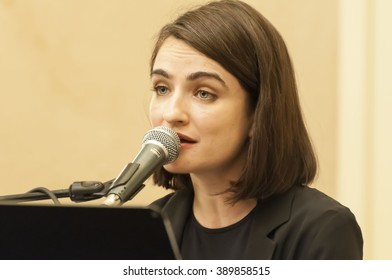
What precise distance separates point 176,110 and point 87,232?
57cm

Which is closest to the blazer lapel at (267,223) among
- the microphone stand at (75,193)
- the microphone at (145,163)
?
the microphone at (145,163)

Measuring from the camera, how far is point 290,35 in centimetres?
186

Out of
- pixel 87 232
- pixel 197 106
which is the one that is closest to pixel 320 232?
pixel 197 106

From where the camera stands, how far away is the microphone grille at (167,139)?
1.00m

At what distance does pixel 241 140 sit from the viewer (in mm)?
1236

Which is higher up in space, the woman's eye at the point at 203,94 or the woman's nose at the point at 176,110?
the woman's eye at the point at 203,94

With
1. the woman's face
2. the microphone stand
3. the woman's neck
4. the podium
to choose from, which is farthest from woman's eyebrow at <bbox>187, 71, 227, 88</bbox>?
the podium

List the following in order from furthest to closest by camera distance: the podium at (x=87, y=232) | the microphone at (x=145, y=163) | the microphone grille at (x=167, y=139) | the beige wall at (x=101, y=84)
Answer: the beige wall at (x=101, y=84), the microphone grille at (x=167, y=139), the microphone at (x=145, y=163), the podium at (x=87, y=232)

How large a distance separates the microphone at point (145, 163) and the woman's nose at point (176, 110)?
6cm

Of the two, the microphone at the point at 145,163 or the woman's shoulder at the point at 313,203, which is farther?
the woman's shoulder at the point at 313,203

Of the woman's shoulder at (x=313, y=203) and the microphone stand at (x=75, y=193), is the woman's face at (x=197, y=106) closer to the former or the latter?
the woman's shoulder at (x=313, y=203)

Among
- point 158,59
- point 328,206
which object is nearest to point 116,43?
point 158,59

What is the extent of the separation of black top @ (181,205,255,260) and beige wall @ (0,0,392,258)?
2.03 ft
